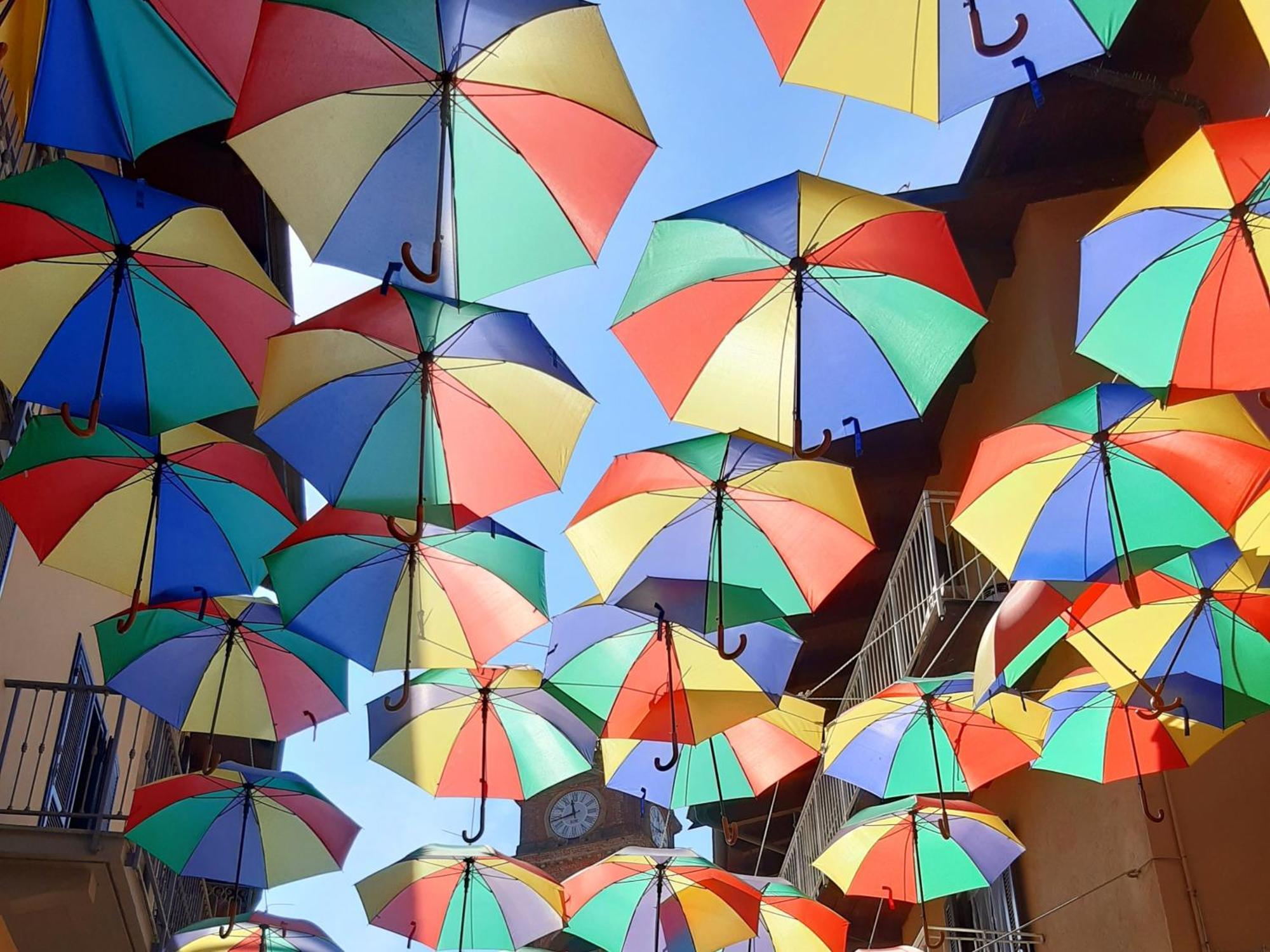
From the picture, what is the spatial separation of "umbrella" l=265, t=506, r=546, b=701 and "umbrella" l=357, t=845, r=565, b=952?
3.09m

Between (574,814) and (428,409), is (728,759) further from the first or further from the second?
(574,814)

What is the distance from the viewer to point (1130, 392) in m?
6.68

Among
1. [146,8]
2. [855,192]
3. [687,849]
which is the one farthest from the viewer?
[687,849]

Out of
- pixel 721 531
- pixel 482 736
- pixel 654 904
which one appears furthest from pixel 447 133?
pixel 654 904

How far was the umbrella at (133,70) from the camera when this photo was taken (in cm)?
511

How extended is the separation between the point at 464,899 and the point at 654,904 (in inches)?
61.6

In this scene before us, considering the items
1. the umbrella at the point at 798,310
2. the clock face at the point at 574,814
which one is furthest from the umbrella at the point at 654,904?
the clock face at the point at 574,814

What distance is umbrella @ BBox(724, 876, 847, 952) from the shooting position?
1048 centimetres

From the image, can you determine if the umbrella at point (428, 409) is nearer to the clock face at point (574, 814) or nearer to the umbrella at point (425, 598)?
the umbrella at point (425, 598)

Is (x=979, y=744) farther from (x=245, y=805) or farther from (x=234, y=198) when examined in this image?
(x=234, y=198)

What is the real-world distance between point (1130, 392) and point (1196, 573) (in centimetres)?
152

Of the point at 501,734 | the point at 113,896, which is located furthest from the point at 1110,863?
the point at 113,896

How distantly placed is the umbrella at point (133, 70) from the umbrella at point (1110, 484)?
427cm

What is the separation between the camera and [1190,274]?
222 inches
